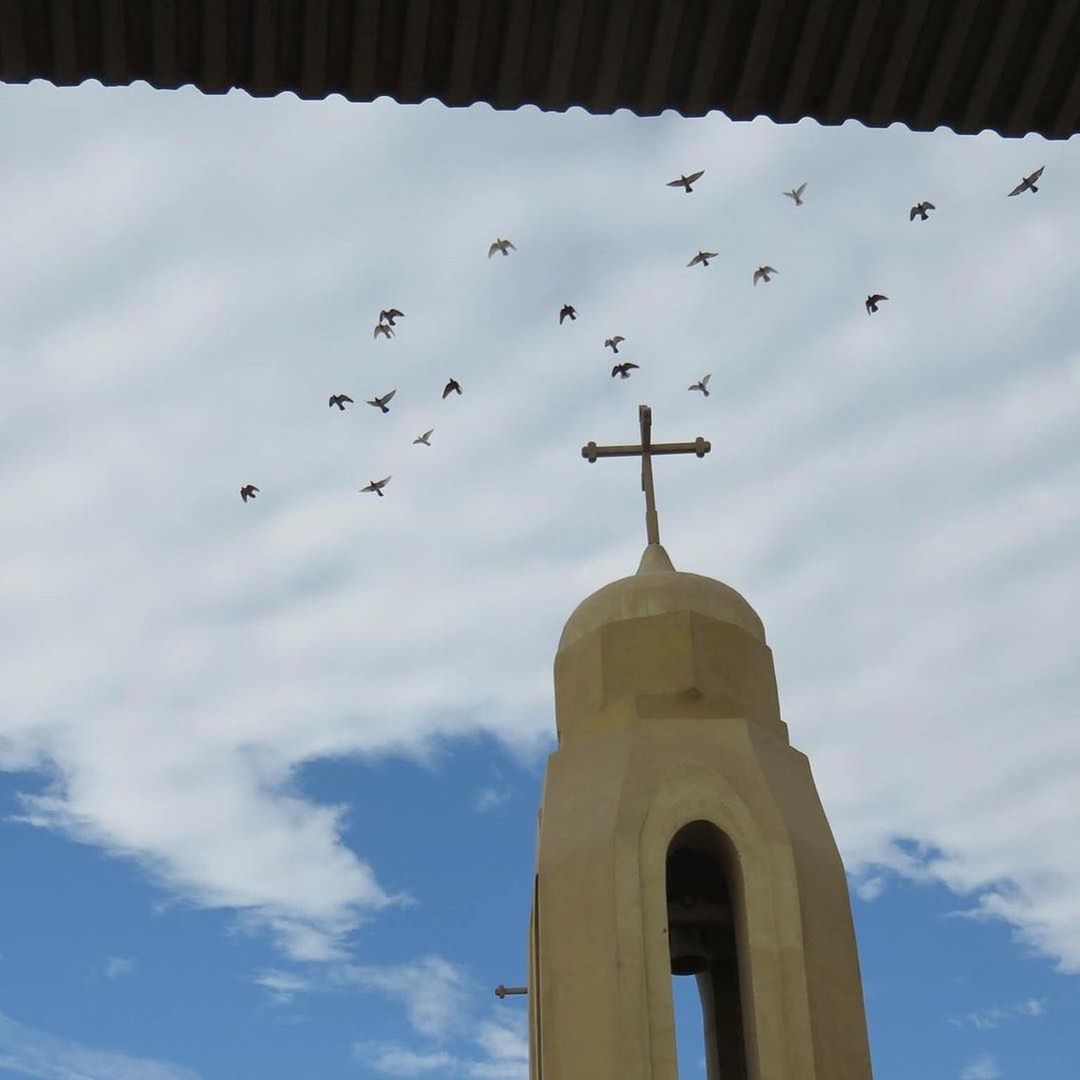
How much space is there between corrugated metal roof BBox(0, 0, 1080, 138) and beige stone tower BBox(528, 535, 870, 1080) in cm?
688

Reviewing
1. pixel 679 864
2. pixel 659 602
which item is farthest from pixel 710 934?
pixel 659 602

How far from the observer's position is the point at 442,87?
3346 mm

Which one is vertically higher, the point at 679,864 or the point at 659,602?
the point at 659,602

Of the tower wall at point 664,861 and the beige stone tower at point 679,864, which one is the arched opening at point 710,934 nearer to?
the beige stone tower at point 679,864

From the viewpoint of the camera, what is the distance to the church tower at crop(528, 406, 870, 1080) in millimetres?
9453

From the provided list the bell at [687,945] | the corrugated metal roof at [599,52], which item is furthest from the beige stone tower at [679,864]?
the corrugated metal roof at [599,52]

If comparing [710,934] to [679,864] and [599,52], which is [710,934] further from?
[599,52]

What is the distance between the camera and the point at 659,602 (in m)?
11.2

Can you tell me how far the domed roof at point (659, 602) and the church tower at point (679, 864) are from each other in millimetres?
15

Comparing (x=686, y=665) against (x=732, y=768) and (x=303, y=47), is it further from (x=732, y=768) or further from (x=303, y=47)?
(x=303, y=47)

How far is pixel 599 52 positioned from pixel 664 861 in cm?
721

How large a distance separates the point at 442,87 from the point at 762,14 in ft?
2.08

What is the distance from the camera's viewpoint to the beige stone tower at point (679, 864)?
9.45m

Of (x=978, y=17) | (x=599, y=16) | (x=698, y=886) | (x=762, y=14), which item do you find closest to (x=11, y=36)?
(x=599, y=16)
